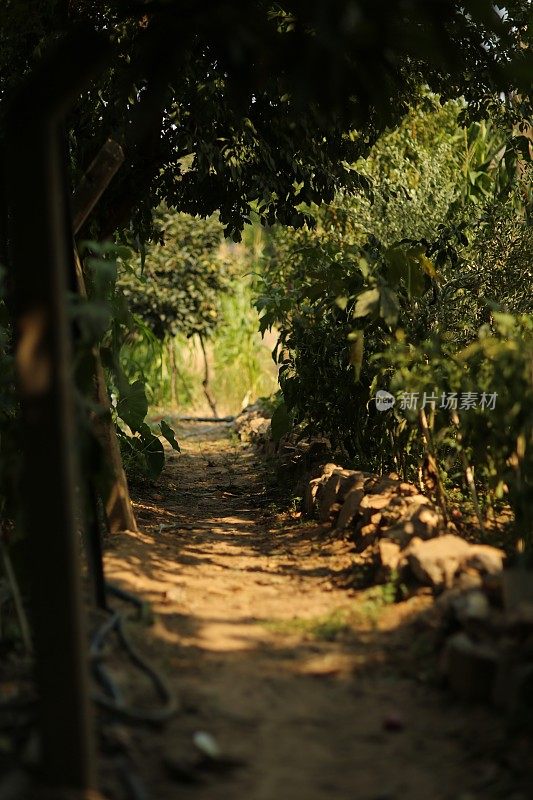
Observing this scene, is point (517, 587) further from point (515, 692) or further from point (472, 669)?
point (515, 692)

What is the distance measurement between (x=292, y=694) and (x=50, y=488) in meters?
1.34

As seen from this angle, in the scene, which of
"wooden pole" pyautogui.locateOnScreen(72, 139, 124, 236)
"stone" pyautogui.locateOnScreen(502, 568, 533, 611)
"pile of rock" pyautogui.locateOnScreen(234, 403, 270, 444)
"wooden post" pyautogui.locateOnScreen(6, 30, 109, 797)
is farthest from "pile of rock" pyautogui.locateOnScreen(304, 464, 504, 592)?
"pile of rock" pyautogui.locateOnScreen(234, 403, 270, 444)

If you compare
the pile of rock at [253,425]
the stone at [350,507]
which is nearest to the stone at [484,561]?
the stone at [350,507]

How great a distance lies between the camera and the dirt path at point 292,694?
3.04 meters

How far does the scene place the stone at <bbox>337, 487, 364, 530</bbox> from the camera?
6195mm

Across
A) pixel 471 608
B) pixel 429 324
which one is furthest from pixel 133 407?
pixel 471 608

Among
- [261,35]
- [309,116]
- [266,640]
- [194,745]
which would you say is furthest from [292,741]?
[309,116]

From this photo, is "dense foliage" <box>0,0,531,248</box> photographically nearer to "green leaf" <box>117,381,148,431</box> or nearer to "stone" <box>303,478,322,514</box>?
"green leaf" <box>117,381,148,431</box>

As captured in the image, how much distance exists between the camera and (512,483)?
474cm

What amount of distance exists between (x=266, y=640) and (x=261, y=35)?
2342 millimetres

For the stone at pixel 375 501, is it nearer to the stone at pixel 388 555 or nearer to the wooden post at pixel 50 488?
the stone at pixel 388 555

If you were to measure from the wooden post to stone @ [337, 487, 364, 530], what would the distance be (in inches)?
136
